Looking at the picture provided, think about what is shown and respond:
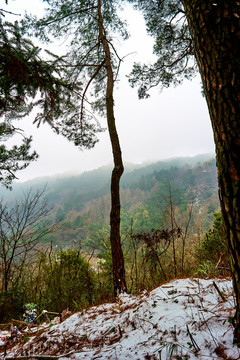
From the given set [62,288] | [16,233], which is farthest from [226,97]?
[62,288]

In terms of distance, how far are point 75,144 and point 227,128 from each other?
16.2 feet

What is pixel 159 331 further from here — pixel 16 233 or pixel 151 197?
pixel 151 197

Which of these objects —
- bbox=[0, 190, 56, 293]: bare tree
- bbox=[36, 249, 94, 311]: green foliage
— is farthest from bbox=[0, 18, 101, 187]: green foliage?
bbox=[36, 249, 94, 311]: green foliage

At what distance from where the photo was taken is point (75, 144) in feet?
17.4

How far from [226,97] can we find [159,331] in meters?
1.47

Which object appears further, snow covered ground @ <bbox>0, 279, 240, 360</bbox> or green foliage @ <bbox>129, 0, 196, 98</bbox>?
green foliage @ <bbox>129, 0, 196, 98</bbox>

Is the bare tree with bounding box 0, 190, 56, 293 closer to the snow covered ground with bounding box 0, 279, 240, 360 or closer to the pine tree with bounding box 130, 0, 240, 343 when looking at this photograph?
the snow covered ground with bounding box 0, 279, 240, 360

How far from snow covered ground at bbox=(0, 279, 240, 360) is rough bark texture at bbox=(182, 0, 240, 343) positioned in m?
0.15

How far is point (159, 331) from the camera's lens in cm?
115

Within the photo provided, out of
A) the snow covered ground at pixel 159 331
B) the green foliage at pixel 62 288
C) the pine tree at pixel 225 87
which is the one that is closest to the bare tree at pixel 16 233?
the green foliage at pixel 62 288

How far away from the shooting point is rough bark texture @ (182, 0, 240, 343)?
0.83m

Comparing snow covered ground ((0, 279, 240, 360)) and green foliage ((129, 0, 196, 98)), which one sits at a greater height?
green foliage ((129, 0, 196, 98))

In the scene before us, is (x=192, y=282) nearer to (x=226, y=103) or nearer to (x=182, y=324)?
(x=182, y=324)

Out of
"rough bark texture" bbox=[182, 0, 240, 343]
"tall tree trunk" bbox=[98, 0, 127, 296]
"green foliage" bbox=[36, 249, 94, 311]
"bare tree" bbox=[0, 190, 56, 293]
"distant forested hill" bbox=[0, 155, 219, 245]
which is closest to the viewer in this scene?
"rough bark texture" bbox=[182, 0, 240, 343]
